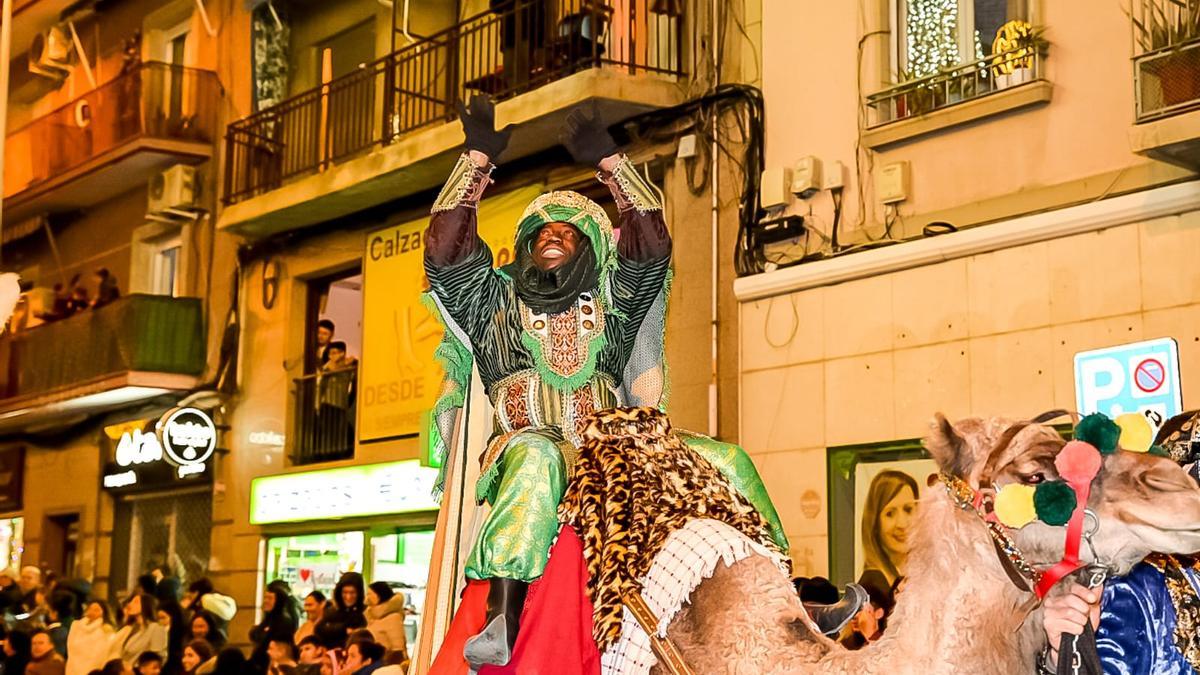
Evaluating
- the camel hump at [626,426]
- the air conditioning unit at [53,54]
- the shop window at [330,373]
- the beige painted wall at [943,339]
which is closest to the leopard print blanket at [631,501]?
the camel hump at [626,426]

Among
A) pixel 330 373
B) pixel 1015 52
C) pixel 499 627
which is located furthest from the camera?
pixel 330 373

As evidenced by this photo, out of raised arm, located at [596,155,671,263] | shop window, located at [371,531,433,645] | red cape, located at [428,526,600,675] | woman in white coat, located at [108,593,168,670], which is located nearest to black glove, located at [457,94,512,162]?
raised arm, located at [596,155,671,263]

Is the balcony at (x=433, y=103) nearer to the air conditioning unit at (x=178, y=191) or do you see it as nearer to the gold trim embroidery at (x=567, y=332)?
the air conditioning unit at (x=178, y=191)

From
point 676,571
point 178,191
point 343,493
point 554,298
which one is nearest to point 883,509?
point 554,298

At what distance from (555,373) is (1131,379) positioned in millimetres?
4596

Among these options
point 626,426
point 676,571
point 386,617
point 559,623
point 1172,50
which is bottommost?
point 386,617

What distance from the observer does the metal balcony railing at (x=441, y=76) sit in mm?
13742

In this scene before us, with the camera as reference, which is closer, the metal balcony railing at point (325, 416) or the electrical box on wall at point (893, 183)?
the electrical box on wall at point (893, 183)

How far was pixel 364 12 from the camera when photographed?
714 inches

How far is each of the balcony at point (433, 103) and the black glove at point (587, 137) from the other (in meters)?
6.42

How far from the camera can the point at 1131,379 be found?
949 cm

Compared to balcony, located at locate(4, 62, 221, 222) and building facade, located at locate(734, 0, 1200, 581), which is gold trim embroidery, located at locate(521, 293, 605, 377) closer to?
building facade, located at locate(734, 0, 1200, 581)

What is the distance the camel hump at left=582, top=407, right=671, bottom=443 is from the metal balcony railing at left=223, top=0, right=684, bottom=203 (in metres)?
7.69

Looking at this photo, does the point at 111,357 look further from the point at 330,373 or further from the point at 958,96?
the point at 958,96
